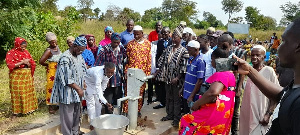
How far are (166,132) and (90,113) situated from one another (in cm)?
132

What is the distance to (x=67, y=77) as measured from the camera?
3.13 metres

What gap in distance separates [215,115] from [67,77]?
1.95m

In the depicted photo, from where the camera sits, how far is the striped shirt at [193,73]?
3443mm

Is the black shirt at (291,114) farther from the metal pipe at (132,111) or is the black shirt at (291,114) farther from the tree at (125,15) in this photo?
the tree at (125,15)

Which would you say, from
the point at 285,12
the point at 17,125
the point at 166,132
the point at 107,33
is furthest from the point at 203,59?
the point at 285,12

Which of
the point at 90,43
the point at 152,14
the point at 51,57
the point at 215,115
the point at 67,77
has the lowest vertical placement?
the point at 215,115

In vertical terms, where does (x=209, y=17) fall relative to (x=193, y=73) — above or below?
above

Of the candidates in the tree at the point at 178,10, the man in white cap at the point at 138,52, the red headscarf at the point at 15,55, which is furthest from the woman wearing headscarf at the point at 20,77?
the tree at the point at 178,10

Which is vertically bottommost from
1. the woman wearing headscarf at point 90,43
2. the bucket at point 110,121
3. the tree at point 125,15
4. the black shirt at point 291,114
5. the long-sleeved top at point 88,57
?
the bucket at point 110,121

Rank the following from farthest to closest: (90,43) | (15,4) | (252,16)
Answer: (252,16)
(15,4)
(90,43)

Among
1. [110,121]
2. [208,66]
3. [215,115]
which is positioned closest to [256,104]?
[215,115]

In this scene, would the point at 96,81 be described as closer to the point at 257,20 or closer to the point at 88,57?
the point at 88,57

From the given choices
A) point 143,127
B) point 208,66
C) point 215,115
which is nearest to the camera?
point 215,115

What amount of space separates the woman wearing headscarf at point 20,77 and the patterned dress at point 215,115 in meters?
3.11
